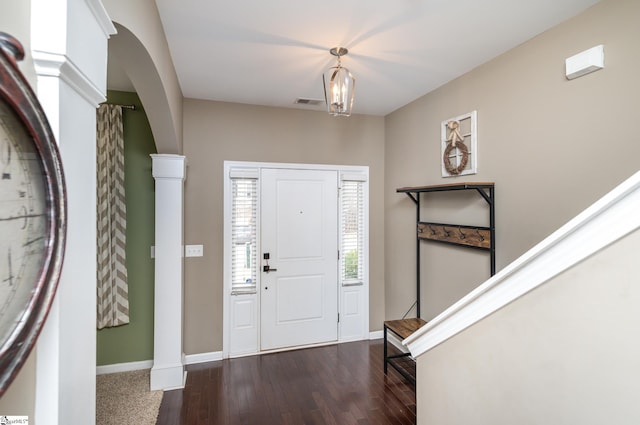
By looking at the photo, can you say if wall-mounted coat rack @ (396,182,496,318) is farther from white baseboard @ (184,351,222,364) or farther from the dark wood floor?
white baseboard @ (184,351,222,364)

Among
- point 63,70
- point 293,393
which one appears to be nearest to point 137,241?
point 293,393

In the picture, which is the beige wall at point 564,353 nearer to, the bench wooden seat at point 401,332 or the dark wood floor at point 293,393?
the dark wood floor at point 293,393

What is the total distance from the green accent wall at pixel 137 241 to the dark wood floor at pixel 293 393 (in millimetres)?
652

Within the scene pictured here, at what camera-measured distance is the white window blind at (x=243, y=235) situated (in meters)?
3.49

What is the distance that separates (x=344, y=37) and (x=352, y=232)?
230 centimetres

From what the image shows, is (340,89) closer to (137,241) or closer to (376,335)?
(137,241)

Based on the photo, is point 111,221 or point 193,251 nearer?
point 111,221

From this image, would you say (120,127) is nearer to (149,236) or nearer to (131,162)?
(131,162)

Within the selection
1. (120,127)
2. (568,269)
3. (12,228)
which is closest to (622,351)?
(568,269)

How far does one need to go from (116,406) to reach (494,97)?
3.93 metres

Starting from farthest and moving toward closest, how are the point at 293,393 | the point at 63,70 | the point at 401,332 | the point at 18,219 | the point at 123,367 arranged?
the point at 123,367
the point at 401,332
the point at 293,393
the point at 63,70
the point at 18,219

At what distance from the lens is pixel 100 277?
117 inches

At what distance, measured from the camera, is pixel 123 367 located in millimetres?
3139

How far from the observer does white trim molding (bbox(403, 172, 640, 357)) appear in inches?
26.6
